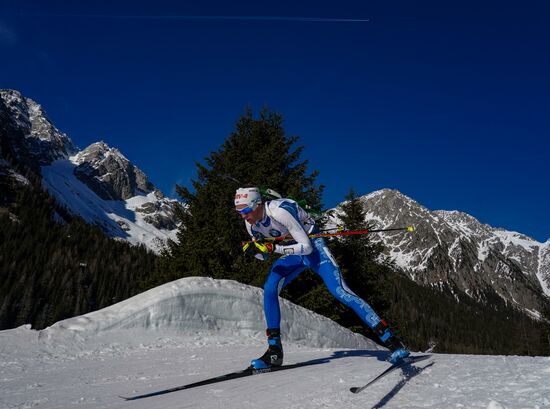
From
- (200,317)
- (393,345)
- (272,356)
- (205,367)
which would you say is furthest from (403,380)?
(200,317)

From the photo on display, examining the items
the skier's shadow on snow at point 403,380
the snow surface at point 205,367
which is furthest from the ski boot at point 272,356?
the skier's shadow on snow at point 403,380

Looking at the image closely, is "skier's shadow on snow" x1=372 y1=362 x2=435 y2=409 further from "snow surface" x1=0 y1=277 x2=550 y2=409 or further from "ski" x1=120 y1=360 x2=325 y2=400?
"ski" x1=120 y1=360 x2=325 y2=400

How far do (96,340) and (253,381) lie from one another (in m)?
3.73

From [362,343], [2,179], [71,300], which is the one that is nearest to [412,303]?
[71,300]

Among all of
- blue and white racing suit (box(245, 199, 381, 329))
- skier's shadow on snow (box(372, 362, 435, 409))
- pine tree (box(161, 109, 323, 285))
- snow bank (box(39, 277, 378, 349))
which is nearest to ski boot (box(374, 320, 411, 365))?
skier's shadow on snow (box(372, 362, 435, 409))

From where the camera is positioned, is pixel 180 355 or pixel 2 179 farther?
pixel 2 179

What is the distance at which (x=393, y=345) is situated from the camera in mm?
4812

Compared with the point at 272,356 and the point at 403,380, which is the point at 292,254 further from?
the point at 403,380

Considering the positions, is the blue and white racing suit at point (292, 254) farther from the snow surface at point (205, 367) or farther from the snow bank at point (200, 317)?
the snow bank at point (200, 317)

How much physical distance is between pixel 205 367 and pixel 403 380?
2.86 m

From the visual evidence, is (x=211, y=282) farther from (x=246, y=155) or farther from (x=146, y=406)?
(x=246, y=155)

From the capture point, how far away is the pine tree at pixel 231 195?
1622 centimetres

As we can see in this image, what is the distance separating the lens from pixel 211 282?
970 cm

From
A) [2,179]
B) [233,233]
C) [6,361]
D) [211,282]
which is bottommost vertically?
[6,361]
